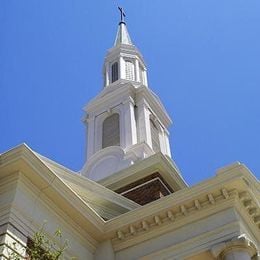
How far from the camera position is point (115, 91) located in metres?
24.5

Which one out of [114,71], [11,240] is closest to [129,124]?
[114,71]

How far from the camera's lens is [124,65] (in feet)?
92.0

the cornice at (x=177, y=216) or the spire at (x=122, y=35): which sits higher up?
the spire at (x=122, y=35)

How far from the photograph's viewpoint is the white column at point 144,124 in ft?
72.3

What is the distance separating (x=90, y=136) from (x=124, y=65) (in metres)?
5.84

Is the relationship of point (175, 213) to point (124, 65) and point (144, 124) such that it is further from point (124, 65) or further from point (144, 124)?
point (124, 65)

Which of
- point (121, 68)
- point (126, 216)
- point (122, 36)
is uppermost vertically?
point (122, 36)

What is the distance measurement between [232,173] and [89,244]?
12.6 ft

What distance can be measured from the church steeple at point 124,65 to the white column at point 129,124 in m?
2.90

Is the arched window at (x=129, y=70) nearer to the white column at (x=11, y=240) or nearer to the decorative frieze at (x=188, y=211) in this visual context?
the decorative frieze at (x=188, y=211)

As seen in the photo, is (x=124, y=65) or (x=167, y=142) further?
(x=124, y=65)

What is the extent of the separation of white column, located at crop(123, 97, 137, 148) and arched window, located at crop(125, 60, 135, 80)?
11.5ft

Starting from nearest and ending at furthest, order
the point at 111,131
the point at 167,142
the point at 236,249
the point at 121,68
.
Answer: the point at 236,249 < the point at 111,131 < the point at 167,142 < the point at 121,68

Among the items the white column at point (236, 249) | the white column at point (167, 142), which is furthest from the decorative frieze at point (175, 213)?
the white column at point (167, 142)
